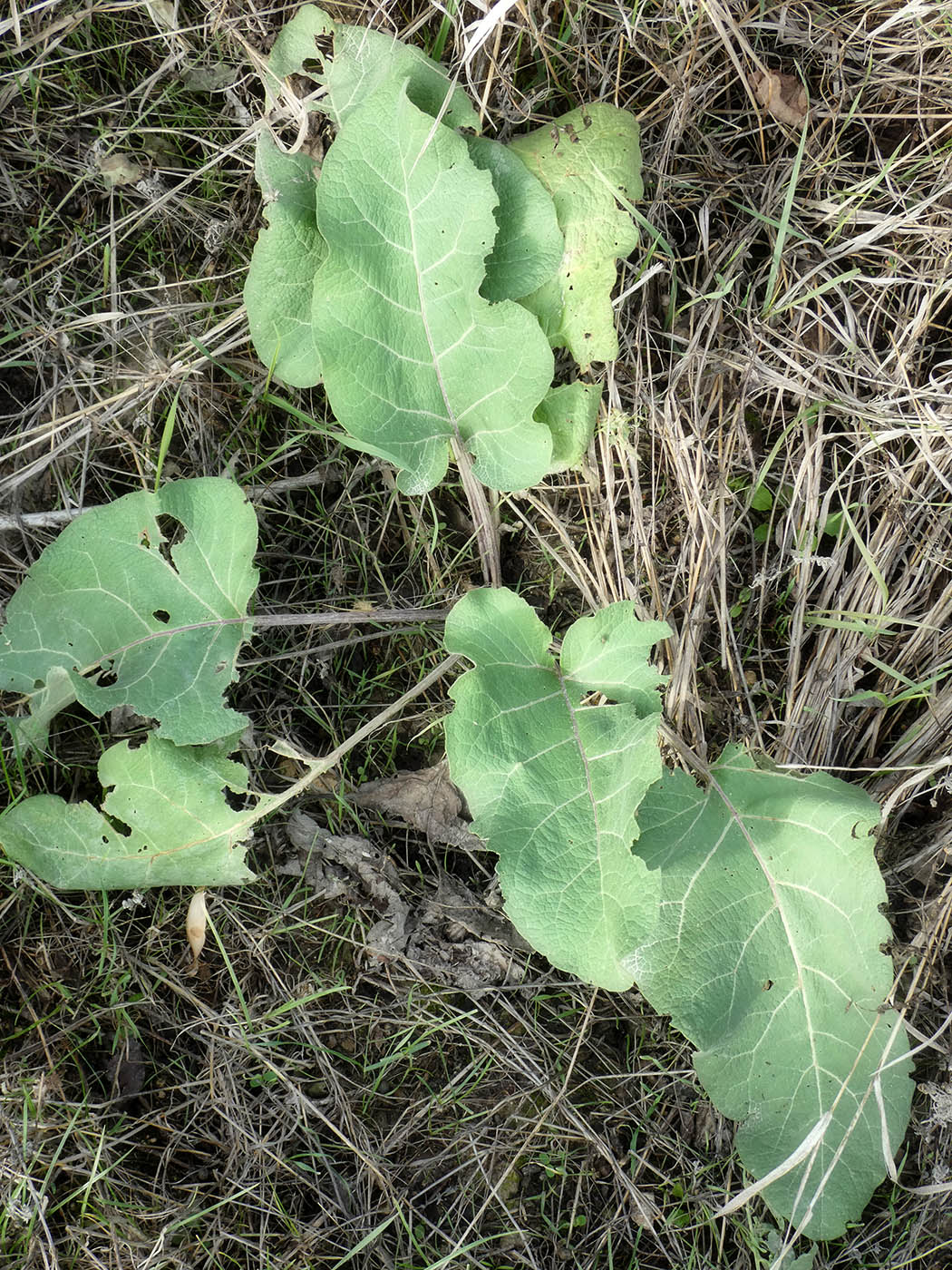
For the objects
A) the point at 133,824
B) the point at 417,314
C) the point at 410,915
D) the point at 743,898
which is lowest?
the point at 410,915

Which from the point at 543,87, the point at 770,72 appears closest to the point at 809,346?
the point at 770,72

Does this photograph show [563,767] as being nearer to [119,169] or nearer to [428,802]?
[428,802]

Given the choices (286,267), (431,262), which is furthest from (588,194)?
(286,267)

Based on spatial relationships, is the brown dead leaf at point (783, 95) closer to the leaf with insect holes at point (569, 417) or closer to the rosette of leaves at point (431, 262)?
the rosette of leaves at point (431, 262)

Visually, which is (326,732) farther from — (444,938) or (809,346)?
(809,346)

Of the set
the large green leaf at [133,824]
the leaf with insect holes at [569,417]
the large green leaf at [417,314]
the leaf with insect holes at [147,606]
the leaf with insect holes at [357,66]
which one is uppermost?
the leaf with insect holes at [357,66]

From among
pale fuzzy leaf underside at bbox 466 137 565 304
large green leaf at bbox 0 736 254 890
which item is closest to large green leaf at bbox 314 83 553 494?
pale fuzzy leaf underside at bbox 466 137 565 304

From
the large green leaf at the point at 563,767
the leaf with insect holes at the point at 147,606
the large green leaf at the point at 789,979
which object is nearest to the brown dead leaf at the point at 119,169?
the leaf with insect holes at the point at 147,606

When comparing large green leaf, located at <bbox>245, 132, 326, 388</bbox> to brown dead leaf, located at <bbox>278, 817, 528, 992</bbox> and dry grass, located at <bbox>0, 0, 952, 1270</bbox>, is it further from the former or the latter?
brown dead leaf, located at <bbox>278, 817, 528, 992</bbox>
